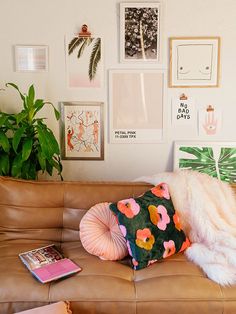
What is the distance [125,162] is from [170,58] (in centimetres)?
84

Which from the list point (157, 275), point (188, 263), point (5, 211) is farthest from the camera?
point (5, 211)

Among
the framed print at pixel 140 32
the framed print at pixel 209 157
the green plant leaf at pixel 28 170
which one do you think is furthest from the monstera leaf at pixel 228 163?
the green plant leaf at pixel 28 170

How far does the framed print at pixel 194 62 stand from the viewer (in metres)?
2.34

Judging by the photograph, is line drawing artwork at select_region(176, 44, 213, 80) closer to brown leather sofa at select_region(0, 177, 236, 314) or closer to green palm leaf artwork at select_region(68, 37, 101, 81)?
green palm leaf artwork at select_region(68, 37, 101, 81)

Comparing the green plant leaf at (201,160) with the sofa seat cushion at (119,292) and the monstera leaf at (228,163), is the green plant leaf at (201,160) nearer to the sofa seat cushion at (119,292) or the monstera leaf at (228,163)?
the monstera leaf at (228,163)

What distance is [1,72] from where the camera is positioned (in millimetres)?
2406

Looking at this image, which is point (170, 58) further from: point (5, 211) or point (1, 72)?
point (5, 211)

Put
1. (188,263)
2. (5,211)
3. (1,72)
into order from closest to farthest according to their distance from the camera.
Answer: (188,263)
(5,211)
(1,72)

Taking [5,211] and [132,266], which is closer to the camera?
[132,266]

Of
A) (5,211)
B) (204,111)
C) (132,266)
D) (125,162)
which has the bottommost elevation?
(132,266)

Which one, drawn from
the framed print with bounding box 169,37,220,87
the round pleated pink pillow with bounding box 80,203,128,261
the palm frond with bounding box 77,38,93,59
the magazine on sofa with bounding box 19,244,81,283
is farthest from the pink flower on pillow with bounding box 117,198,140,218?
the palm frond with bounding box 77,38,93,59

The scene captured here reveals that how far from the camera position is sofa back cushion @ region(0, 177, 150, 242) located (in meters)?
1.94

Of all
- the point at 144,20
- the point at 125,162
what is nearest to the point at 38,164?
the point at 125,162

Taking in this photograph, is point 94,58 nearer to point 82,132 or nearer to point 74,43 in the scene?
point 74,43
